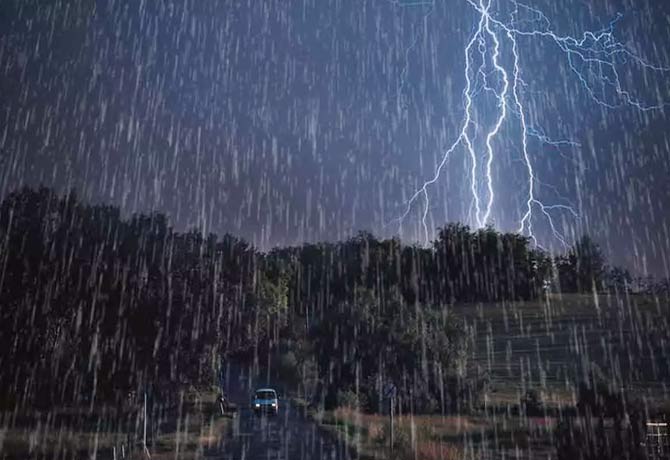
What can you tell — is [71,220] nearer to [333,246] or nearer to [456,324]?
[456,324]

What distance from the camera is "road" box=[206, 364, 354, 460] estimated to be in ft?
Result: 54.7

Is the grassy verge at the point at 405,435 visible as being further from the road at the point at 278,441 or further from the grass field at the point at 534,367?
the road at the point at 278,441

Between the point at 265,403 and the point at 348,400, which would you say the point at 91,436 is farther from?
the point at 348,400

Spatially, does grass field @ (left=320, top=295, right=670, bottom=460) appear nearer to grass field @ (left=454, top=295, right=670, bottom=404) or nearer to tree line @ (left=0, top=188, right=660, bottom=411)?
grass field @ (left=454, top=295, right=670, bottom=404)

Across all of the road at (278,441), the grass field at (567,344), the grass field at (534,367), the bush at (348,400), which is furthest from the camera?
the grass field at (567,344)

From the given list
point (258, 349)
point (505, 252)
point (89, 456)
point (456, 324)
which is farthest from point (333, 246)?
point (89, 456)

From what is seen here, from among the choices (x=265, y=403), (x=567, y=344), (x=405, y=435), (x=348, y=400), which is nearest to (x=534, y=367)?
(x=567, y=344)

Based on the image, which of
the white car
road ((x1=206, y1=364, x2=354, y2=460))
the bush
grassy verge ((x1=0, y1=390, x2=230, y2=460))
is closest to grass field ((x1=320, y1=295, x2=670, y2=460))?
road ((x1=206, y1=364, x2=354, y2=460))

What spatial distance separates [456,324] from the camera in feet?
114

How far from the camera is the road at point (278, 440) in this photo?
16.7 m

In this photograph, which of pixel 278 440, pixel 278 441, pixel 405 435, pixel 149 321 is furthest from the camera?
pixel 278 440

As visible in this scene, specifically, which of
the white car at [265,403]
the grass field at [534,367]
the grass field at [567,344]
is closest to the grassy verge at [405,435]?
the grass field at [534,367]

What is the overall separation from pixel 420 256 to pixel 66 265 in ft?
234

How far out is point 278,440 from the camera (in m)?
20.6
